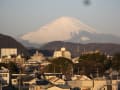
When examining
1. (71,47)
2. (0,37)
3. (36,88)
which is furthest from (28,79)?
(71,47)

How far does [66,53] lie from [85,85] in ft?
257

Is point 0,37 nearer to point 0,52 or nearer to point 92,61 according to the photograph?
point 0,52

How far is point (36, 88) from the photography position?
22.1 meters

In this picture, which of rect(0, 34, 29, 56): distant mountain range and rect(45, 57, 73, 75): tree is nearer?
rect(45, 57, 73, 75): tree

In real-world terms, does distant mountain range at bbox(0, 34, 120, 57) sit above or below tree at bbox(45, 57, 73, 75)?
above

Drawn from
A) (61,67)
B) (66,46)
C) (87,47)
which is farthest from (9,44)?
(61,67)

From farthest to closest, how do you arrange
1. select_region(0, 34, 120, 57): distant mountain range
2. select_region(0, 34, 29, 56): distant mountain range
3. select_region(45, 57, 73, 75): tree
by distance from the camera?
select_region(0, 34, 120, 57): distant mountain range, select_region(0, 34, 29, 56): distant mountain range, select_region(45, 57, 73, 75): tree

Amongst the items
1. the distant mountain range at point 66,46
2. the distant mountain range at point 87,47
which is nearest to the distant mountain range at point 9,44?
the distant mountain range at point 66,46

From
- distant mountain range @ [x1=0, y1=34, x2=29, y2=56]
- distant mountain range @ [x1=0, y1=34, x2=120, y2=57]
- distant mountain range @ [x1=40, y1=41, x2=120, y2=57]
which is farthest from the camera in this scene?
distant mountain range @ [x1=40, y1=41, x2=120, y2=57]

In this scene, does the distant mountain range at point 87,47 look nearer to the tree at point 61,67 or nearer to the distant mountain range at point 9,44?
the distant mountain range at point 9,44

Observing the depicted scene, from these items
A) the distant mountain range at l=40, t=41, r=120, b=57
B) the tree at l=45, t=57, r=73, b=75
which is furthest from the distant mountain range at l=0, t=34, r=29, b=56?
the tree at l=45, t=57, r=73, b=75

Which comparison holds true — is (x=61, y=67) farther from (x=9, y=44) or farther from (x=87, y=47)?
(x=87, y=47)

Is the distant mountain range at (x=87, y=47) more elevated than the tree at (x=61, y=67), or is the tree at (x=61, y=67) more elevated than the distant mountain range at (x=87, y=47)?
the distant mountain range at (x=87, y=47)

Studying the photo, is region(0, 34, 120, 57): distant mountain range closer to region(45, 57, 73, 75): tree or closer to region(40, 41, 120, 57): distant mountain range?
region(40, 41, 120, 57): distant mountain range
